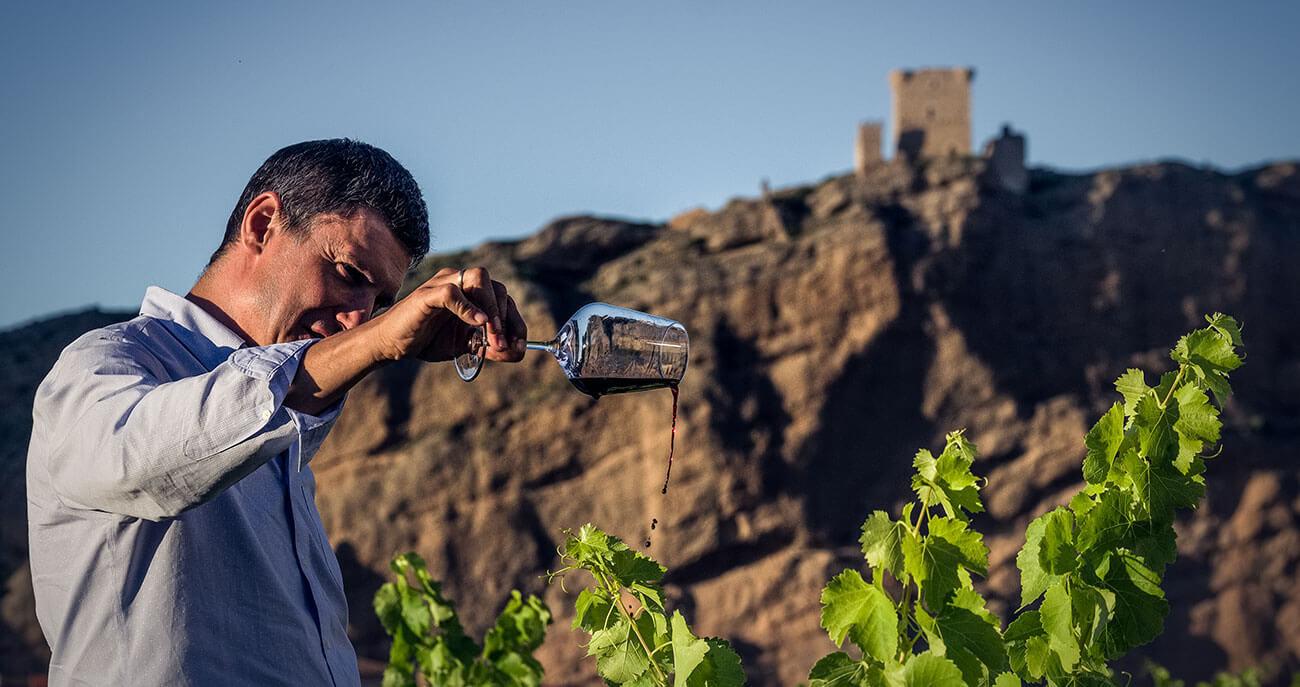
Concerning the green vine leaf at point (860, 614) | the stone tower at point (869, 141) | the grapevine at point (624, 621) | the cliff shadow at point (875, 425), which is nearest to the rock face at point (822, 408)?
the cliff shadow at point (875, 425)

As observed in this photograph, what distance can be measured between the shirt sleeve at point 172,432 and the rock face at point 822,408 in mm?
12955

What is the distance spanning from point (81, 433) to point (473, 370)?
2.41 ft

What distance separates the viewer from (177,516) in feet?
5.21

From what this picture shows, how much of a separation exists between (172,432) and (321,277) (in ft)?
2.11

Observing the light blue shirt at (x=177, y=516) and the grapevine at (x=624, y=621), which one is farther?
the grapevine at (x=624, y=621)

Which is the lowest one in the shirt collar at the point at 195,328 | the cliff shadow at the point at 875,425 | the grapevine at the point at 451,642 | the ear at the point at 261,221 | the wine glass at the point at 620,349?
the cliff shadow at the point at 875,425

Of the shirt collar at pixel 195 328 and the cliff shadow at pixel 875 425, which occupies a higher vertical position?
the shirt collar at pixel 195 328

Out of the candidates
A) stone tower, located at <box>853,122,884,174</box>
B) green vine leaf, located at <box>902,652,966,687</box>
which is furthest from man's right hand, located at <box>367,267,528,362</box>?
stone tower, located at <box>853,122,884,174</box>

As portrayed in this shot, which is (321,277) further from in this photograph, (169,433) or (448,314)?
(169,433)

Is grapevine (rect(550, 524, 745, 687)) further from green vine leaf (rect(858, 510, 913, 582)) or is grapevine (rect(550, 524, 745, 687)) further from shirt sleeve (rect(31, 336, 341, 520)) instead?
shirt sleeve (rect(31, 336, 341, 520))

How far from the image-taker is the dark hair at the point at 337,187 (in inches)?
80.5

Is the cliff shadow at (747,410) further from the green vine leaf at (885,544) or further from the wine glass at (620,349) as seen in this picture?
the green vine leaf at (885,544)

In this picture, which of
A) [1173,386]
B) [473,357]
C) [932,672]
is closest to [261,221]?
[473,357]

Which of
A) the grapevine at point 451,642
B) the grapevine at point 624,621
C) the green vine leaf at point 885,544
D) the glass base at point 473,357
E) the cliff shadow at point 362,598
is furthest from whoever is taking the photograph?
the cliff shadow at point 362,598
